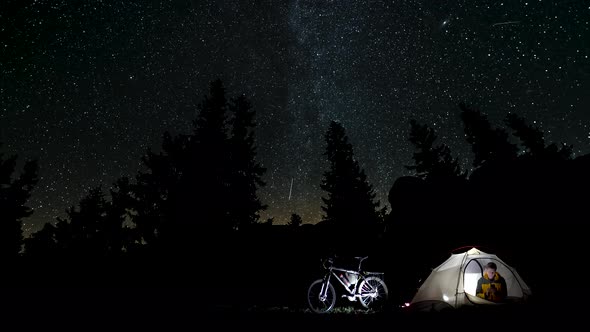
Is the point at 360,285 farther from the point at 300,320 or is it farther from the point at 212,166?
the point at 212,166

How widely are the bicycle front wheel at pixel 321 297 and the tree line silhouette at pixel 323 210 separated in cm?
644

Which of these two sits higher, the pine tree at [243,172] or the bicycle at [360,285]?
the pine tree at [243,172]

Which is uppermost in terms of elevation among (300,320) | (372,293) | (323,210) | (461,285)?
(323,210)

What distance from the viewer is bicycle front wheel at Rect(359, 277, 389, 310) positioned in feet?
32.6

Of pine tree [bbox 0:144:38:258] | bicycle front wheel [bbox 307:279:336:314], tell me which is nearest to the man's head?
bicycle front wheel [bbox 307:279:336:314]

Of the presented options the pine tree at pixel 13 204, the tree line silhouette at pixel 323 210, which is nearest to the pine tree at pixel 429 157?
the tree line silhouette at pixel 323 210

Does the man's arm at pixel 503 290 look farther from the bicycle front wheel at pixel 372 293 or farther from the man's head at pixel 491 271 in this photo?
the bicycle front wheel at pixel 372 293

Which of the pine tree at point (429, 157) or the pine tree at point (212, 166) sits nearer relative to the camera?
the pine tree at point (212, 166)

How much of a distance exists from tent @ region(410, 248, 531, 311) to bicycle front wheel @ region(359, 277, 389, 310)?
0.94m

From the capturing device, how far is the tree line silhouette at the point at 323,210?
663 inches

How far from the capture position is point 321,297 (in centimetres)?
909

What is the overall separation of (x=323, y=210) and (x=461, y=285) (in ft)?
70.8

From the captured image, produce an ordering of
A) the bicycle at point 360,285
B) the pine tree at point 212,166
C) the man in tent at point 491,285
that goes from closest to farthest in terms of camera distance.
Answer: the man in tent at point 491,285 → the bicycle at point 360,285 → the pine tree at point 212,166

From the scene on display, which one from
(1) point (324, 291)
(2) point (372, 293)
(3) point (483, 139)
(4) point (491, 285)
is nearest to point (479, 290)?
(4) point (491, 285)
